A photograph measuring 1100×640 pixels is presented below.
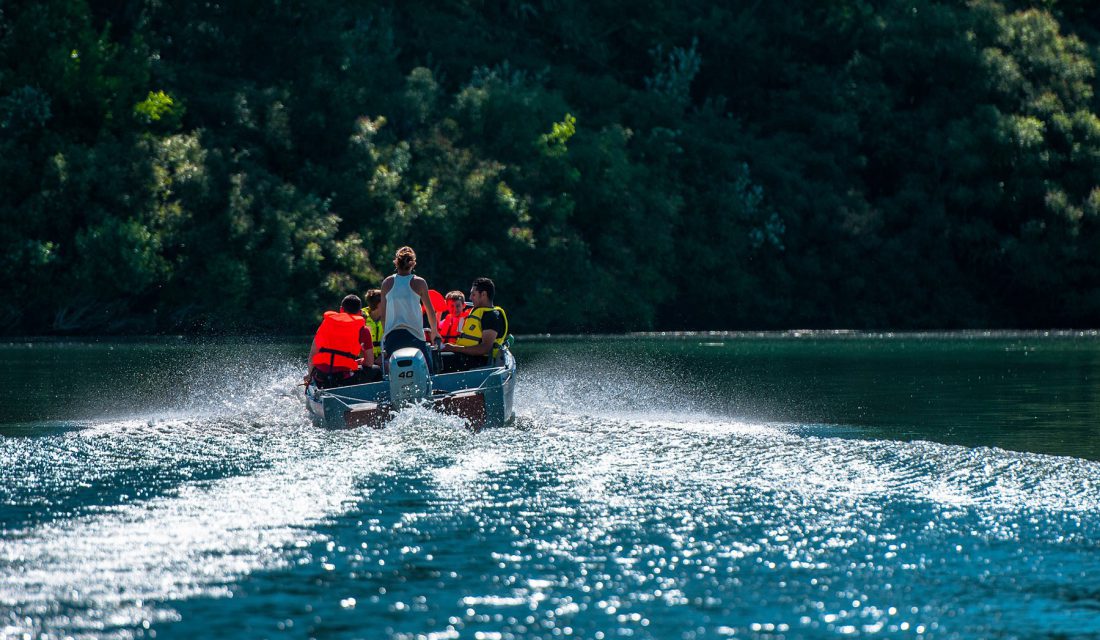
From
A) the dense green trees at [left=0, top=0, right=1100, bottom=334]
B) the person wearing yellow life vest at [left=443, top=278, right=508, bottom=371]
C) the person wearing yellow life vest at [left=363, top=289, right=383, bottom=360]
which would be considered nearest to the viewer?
the person wearing yellow life vest at [left=443, top=278, right=508, bottom=371]

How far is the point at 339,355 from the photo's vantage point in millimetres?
18625

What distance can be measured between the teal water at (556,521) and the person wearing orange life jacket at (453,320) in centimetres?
139

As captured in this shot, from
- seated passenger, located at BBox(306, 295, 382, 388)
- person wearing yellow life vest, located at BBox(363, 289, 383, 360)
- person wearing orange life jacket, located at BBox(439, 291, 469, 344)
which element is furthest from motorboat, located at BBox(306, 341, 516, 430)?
person wearing yellow life vest, located at BBox(363, 289, 383, 360)

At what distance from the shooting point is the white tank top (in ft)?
60.4

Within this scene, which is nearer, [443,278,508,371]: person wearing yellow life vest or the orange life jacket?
the orange life jacket

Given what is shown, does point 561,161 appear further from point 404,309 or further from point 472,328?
point 404,309

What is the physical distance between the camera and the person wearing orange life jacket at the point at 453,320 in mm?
19625

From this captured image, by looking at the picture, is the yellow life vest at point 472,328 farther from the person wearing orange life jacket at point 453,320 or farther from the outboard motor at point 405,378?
the outboard motor at point 405,378

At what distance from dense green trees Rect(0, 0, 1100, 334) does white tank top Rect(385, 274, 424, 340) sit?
77.8 feet

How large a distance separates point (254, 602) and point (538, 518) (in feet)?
10.5

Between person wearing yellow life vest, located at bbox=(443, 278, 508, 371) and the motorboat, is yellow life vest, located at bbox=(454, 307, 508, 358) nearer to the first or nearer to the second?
person wearing yellow life vest, located at bbox=(443, 278, 508, 371)

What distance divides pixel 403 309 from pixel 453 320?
4.94 feet

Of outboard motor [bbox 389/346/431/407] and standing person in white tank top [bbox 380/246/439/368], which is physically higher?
standing person in white tank top [bbox 380/246/439/368]

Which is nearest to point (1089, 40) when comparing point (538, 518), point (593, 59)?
point (593, 59)
